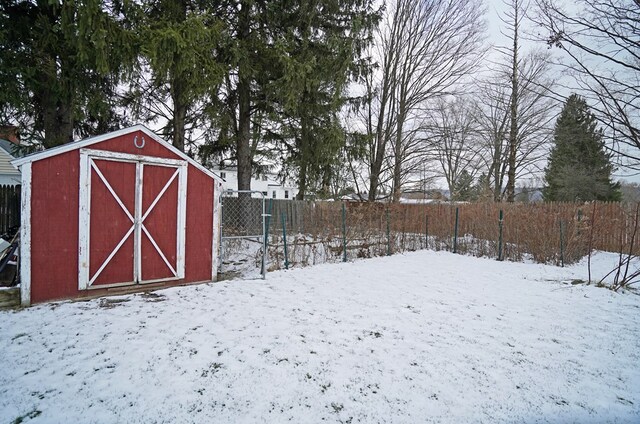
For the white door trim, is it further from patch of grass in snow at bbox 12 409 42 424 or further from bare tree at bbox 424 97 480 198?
bare tree at bbox 424 97 480 198

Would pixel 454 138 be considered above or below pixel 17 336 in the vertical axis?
above

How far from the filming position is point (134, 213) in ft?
15.7

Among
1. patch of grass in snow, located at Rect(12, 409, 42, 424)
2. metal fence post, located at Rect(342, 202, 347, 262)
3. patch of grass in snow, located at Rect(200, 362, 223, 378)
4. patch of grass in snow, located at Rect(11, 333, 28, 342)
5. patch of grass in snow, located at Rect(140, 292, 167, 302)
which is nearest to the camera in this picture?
patch of grass in snow, located at Rect(12, 409, 42, 424)

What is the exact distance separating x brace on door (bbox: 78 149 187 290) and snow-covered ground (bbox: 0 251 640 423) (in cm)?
46

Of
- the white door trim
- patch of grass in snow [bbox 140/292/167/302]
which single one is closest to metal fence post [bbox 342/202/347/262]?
patch of grass in snow [bbox 140/292/167/302]

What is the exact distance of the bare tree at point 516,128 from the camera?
1430 centimetres

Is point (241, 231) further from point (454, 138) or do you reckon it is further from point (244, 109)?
point (454, 138)

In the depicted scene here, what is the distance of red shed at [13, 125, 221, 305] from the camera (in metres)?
4.05

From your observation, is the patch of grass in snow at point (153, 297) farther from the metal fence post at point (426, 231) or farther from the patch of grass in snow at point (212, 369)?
the metal fence post at point (426, 231)

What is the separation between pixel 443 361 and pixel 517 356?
85 centimetres

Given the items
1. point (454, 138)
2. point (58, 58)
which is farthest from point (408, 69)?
point (58, 58)

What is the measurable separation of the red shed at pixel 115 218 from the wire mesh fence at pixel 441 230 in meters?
1.78

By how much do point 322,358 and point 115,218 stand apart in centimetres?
408

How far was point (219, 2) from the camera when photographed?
811 cm
